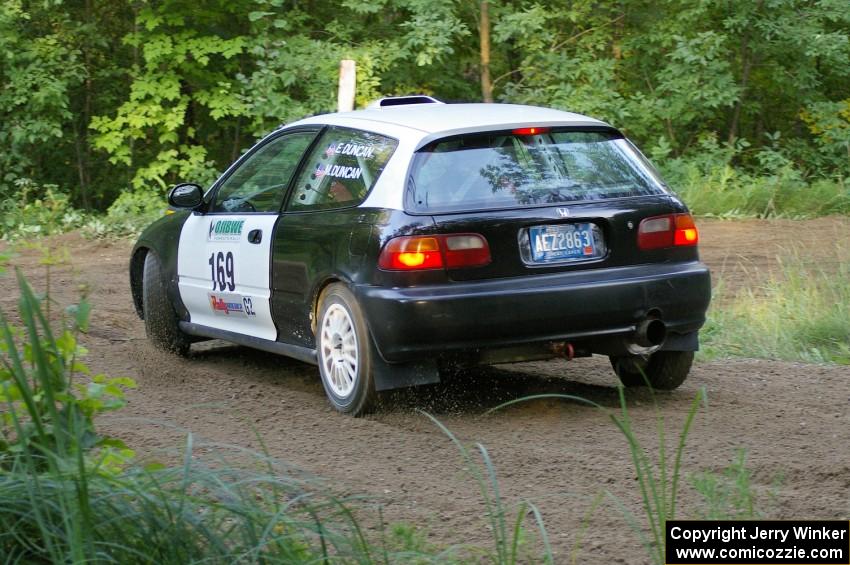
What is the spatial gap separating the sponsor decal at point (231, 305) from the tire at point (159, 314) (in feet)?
2.18

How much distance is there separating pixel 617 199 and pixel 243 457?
90.0 inches

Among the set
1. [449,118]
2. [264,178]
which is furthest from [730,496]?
[264,178]

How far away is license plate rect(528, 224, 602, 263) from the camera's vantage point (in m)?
6.12

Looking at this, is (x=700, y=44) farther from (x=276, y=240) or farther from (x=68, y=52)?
(x=276, y=240)

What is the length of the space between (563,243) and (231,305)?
2.30 metres

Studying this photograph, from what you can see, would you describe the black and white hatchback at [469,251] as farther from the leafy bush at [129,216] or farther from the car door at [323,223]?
the leafy bush at [129,216]

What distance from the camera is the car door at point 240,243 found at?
7207 mm


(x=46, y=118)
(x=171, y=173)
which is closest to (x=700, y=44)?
(x=171, y=173)

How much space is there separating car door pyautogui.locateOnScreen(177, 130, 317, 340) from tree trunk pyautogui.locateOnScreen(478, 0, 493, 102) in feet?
40.6

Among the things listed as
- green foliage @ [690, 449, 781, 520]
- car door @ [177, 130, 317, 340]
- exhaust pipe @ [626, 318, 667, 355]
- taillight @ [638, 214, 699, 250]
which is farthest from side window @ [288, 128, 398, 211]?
green foliage @ [690, 449, 781, 520]

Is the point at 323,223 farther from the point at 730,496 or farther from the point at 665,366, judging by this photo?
the point at 730,496

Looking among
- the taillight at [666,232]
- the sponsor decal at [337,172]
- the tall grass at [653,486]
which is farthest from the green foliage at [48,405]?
the taillight at [666,232]

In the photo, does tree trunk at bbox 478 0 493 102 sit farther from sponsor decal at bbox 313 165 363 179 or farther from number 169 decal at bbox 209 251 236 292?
sponsor decal at bbox 313 165 363 179

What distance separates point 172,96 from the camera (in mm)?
18469
